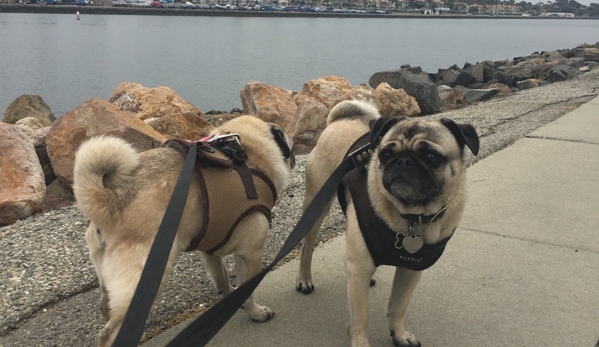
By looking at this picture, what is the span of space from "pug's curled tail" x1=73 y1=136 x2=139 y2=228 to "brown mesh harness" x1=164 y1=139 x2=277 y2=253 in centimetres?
45

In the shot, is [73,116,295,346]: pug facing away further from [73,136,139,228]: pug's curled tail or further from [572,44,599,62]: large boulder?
[572,44,599,62]: large boulder

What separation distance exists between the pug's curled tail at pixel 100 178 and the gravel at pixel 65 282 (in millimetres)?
1007

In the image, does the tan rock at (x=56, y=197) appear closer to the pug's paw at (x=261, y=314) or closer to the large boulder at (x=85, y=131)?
the large boulder at (x=85, y=131)

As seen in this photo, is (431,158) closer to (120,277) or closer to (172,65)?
(120,277)

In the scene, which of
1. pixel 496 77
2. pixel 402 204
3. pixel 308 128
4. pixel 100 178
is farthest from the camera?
pixel 496 77

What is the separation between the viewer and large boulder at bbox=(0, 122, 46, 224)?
237 inches

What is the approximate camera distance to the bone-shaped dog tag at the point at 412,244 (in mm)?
3223

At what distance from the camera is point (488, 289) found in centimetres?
429


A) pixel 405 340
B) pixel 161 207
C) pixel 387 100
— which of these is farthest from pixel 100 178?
pixel 387 100

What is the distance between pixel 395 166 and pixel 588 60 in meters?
33.2

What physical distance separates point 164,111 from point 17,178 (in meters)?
3.73

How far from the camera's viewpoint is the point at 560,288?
169 inches

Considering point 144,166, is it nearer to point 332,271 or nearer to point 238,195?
point 238,195

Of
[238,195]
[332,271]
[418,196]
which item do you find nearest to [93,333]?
[238,195]
